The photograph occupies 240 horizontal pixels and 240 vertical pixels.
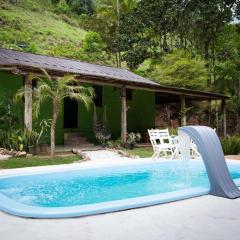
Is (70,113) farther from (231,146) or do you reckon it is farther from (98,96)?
(231,146)

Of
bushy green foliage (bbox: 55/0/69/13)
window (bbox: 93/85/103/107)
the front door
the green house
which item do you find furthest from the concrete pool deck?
bushy green foliage (bbox: 55/0/69/13)

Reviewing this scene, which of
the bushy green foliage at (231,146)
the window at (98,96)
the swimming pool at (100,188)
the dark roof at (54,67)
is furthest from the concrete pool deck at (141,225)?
the window at (98,96)

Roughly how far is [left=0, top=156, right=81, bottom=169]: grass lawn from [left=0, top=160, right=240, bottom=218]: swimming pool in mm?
1740

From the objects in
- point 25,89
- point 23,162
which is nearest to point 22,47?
point 25,89

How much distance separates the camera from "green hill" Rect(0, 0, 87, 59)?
1306 inches

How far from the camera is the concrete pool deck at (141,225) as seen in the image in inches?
144

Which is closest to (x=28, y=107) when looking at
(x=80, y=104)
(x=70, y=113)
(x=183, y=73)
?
(x=70, y=113)

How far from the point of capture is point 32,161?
10289mm

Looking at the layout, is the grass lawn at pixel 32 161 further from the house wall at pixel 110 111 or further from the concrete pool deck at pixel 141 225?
the concrete pool deck at pixel 141 225

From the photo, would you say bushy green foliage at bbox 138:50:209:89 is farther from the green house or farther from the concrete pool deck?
the concrete pool deck

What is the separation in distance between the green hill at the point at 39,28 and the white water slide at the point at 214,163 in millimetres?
25009

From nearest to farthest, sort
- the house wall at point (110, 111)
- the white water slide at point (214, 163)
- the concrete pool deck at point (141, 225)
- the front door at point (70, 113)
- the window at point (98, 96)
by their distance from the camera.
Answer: the concrete pool deck at point (141, 225), the white water slide at point (214, 163), the house wall at point (110, 111), the front door at point (70, 113), the window at point (98, 96)

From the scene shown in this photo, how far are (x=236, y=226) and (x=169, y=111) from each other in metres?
21.8

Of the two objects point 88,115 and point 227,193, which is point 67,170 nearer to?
point 227,193
